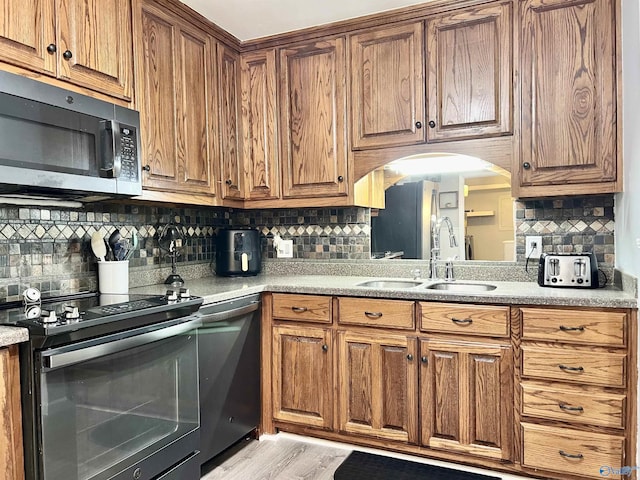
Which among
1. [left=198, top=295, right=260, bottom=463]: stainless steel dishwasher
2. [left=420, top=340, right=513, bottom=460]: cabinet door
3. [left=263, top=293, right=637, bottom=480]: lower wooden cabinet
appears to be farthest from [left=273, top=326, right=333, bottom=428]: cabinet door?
[left=420, top=340, right=513, bottom=460]: cabinet door

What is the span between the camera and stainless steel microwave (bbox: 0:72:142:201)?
161 cm

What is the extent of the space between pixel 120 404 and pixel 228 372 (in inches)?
26.2

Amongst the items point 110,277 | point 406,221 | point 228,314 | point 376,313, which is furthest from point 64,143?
point 406,221

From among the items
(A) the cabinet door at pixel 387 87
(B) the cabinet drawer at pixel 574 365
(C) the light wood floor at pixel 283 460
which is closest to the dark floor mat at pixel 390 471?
(C) the light wood floor at pixel 283 460

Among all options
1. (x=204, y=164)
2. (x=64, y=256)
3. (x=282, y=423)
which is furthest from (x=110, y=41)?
(x=282, y=423)

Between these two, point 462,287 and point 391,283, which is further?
point 391,283

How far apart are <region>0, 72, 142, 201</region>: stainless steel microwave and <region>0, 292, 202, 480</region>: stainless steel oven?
45 centimetres

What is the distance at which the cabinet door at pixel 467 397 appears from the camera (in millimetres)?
2115

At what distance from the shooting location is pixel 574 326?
198cm

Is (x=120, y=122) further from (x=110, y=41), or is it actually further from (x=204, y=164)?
(x=204, y=164)

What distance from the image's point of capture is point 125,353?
1.74 m

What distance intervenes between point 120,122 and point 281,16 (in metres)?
1.13

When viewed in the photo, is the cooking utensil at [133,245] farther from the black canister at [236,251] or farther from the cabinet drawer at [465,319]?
the cabinet drawer at [465,319]

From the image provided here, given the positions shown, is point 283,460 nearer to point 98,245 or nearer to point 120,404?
point 120,404
